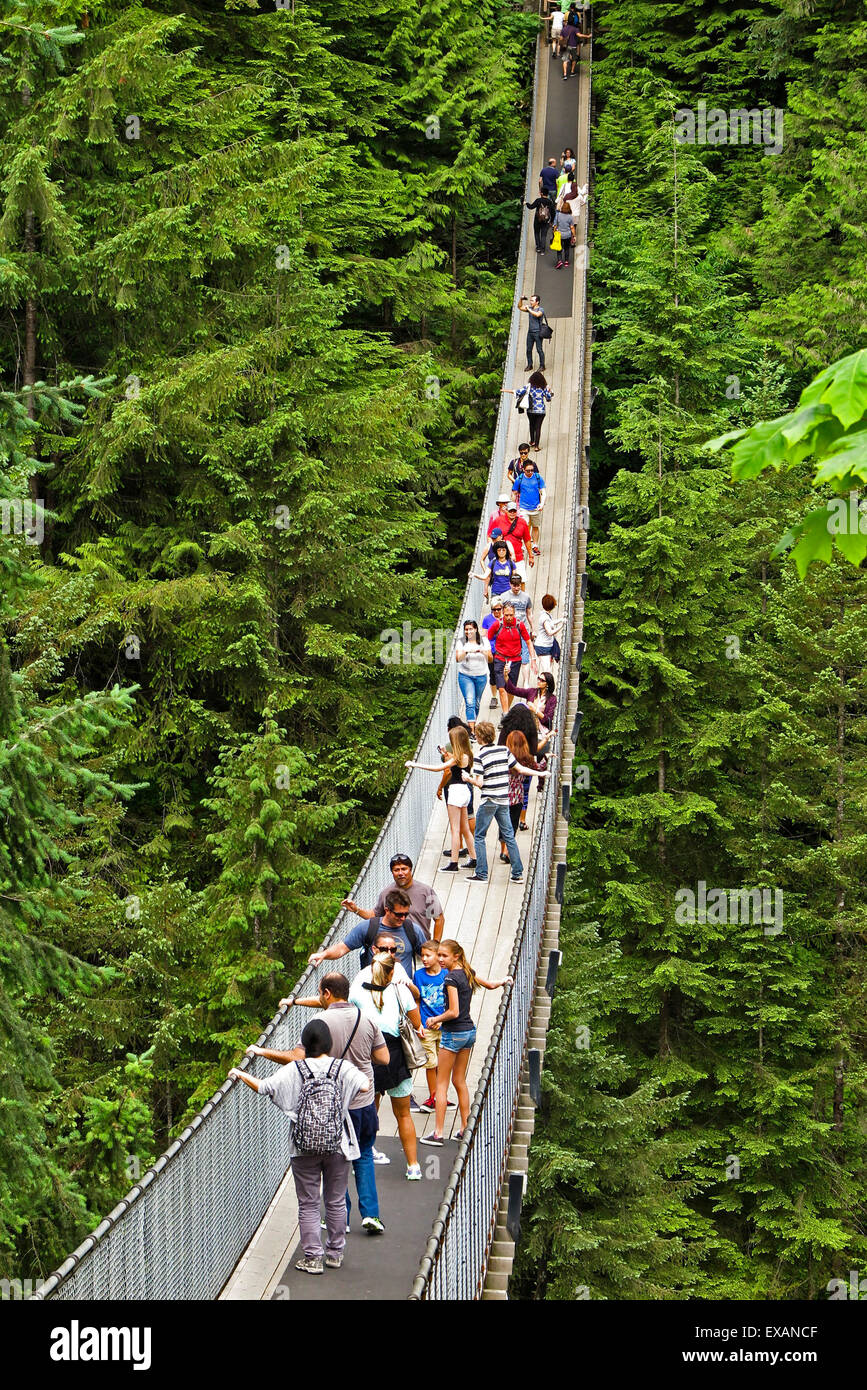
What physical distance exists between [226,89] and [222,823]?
28.8ft

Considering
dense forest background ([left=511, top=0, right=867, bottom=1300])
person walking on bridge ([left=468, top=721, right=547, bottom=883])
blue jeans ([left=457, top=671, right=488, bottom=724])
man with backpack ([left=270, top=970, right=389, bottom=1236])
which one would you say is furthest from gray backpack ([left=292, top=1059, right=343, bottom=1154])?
blue jeans ([left=457, top=671, right=488, bottom=724])

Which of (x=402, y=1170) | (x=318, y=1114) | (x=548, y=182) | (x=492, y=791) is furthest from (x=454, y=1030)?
(x=548, y=182)

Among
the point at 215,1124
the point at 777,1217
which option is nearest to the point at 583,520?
the point at 777,1217

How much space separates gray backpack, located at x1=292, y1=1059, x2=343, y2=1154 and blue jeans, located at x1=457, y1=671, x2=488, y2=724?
6373mm

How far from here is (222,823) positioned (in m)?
16.3

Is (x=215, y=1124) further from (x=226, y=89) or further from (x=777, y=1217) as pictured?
(x=226, y=89)

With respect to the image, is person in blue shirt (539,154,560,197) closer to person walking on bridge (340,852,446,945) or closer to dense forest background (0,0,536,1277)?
dense forest background (0,0,536,1277)

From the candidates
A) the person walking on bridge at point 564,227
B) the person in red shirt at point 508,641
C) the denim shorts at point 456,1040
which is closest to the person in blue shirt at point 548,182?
the person walking on bridge at point 564,227

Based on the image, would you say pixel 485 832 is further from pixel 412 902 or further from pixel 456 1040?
pixel 456 1040

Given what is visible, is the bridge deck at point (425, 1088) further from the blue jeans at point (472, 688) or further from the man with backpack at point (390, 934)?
the man with backpack at point (390, 934)

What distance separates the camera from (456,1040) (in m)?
7.55

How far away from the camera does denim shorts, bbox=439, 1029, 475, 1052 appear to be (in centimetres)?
753

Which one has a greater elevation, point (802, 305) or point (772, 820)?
point (802, 305)

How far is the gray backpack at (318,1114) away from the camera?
6305 mm
